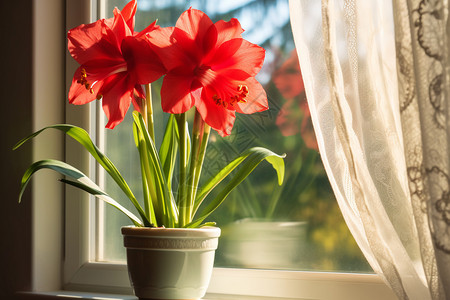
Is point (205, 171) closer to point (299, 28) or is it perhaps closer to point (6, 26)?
point (299, 28)

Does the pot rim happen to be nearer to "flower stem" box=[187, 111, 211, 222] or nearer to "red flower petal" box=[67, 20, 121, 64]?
"flower stem" box=[187, 111, 211, 222]

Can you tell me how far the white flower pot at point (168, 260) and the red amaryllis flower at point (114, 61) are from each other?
9.4 inches

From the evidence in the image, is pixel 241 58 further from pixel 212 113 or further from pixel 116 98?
pixel 116 98

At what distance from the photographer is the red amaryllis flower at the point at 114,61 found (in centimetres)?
106

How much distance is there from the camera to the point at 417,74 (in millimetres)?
829

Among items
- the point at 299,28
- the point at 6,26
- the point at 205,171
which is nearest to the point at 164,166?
the point at 205,171

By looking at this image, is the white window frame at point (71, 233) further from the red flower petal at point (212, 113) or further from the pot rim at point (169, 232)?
the red flower petal at point (212, 113)

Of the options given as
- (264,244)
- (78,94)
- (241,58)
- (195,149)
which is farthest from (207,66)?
(264,244)

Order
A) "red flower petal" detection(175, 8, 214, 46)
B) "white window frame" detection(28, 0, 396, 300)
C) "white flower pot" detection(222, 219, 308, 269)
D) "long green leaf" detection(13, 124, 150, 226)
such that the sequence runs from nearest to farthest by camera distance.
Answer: "red flower petal" detection(175, 8, 214, 46)
"long green leaf" detection(13, 124, 150, 226)
"white flower pot" detection(222, 219, 308, 269)
"white window frame" detection(28, 0, 396, 300)

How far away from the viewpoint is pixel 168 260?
3.39ft

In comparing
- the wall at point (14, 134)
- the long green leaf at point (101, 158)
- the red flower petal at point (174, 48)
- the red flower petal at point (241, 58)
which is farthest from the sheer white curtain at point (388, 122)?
the wall at point (14, 134)

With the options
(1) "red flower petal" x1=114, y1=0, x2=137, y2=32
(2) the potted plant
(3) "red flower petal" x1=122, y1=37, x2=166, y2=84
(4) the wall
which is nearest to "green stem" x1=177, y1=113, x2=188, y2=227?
(2) the potted plant

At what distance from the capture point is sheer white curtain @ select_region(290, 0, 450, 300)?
813 mm

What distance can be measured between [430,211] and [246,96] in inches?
16.4
